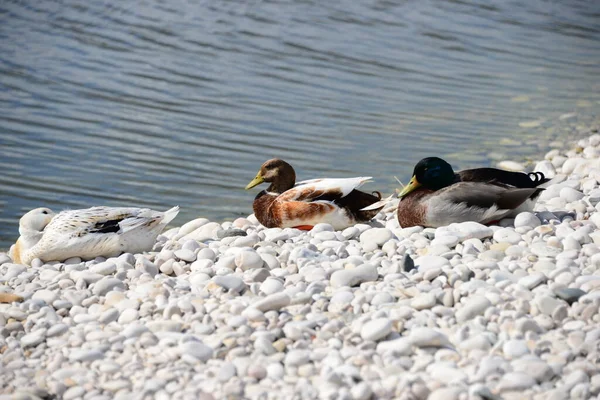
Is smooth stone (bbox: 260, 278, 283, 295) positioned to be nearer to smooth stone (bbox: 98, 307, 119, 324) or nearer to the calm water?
smooth stone (bbox: 98, 307, 119, 324)

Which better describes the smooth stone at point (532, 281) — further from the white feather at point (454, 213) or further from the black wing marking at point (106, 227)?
the black wing marking at point (106, 227)

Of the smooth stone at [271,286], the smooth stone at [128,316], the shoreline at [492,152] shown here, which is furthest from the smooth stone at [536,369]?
the shoreline at [492,152]

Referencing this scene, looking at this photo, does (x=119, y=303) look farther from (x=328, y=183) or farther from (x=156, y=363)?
(x=328, y=183)

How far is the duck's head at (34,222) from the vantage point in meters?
5.54

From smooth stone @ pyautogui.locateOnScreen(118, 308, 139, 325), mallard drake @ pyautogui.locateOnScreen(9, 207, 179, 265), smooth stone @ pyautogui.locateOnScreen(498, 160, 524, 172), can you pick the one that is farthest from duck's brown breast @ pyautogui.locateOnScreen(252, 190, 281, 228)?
smooth stone @ pyautogui.locateOnScreen(498, 160, 524, 172)

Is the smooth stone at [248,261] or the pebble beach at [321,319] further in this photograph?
the smooth stone at [248,261]

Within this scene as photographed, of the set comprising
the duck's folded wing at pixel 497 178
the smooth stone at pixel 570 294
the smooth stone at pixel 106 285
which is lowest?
the smooth stone at pixel 106 285

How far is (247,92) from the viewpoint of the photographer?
10938 millimetres

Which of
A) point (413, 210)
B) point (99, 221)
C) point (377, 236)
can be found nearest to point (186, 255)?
point (99, 221)

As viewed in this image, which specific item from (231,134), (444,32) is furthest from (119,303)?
(444,32)

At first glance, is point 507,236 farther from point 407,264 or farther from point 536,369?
point 536,369

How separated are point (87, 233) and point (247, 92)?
5800 millimetres

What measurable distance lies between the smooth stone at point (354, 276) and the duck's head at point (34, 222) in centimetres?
207

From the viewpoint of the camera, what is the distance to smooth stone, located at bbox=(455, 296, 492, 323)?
13.1 ft
